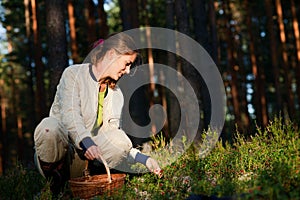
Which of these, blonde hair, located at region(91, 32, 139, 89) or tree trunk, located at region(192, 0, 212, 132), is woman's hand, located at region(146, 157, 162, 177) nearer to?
blonde hair, located at region(91, 32, 139, 89)

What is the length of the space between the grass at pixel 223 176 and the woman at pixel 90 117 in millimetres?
299

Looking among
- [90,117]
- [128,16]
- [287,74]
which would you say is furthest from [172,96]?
[90,117]

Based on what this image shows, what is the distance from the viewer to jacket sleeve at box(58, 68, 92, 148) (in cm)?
437

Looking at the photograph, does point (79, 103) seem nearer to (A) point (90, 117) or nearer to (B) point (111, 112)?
(A) point (90, 117)

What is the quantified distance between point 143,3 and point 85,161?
54.5ft

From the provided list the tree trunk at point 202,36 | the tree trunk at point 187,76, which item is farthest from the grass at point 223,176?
the tree trunk at point 202,36

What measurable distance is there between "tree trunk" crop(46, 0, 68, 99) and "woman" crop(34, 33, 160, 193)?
3.80m

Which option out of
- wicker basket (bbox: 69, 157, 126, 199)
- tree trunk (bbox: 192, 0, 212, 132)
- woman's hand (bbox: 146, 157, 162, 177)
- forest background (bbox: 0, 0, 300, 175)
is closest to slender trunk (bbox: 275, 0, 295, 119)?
forest background (bbox: 0, 0, 300, 175)

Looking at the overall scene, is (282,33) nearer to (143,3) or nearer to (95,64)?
(143,3)

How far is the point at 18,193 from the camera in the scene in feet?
18.7

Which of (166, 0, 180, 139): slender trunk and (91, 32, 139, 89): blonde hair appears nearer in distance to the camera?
(91, 32, 139, 89): blonde hair

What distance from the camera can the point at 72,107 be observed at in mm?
4551

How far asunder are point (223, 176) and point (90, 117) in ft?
5.56

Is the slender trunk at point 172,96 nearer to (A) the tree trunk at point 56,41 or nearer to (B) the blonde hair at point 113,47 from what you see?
(A) the tree trunk at point 56,41
